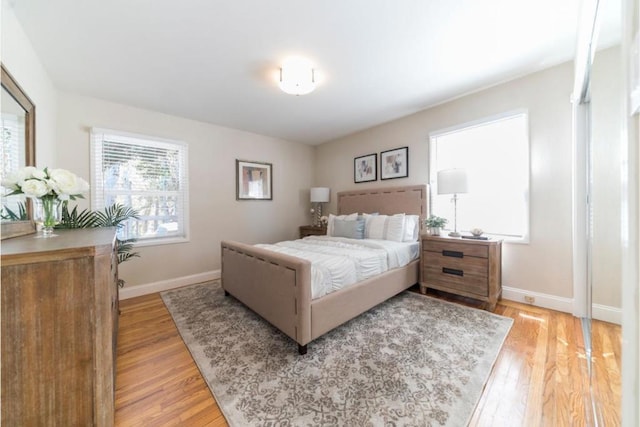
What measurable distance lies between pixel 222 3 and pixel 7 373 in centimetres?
211

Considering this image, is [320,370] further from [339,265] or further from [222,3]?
[222,3]

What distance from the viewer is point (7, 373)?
32.6 inches

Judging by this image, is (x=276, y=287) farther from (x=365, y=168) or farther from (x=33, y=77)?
(x=365, y=168)

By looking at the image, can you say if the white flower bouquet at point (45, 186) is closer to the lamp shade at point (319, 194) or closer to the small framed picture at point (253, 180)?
the small framed picture at point (253, 180)

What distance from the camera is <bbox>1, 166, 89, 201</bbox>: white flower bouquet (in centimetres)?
119

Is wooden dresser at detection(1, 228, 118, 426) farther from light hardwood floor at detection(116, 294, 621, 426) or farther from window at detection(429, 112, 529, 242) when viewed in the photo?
window at detection(429, 112, 529, 242)

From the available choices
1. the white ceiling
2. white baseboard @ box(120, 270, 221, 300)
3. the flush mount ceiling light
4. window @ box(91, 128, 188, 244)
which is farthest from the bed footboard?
the white ceiling

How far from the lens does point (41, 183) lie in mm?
1223

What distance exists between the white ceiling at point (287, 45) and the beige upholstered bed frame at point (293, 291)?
1748mm

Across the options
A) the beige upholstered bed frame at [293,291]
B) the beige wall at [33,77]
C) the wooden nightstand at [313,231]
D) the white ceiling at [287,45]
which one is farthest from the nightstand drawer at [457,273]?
the beige wall at [33,77]

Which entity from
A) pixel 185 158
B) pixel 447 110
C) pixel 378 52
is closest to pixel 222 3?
pixel 378 52

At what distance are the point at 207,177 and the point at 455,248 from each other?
11.6 ft

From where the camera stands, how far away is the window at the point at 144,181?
2823 millimetres

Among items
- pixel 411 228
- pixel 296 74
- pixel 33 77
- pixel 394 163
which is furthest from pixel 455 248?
pixel 33 77
